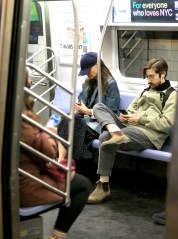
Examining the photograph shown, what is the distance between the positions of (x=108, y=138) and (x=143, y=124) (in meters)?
0.35

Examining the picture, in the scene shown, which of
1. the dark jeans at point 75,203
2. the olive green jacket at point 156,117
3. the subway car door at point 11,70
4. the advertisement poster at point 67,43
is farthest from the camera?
the advertisement poster at point 67,43

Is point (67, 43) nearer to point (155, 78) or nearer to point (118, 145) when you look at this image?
point (155, 78)

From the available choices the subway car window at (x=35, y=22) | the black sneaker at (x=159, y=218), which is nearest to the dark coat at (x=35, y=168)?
the black sneaker at (x=159, y=218)

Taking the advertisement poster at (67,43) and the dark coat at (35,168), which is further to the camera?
the advertisement poster at (67,43)

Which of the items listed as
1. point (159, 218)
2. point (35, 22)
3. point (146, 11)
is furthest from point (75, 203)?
point (35, 22)

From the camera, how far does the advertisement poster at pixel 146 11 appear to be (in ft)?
14.5

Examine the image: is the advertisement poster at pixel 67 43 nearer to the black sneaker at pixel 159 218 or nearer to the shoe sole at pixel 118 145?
the shoe sole at pixel 118 145

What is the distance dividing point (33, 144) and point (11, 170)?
0.27 m

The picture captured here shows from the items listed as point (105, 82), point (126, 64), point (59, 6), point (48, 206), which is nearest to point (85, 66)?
point (105, 82)

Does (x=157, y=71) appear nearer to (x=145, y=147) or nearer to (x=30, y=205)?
(x=145, y=147)

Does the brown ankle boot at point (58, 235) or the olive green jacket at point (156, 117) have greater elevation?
the olive green jacket at point (156, 117)

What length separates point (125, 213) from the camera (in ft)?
13.4

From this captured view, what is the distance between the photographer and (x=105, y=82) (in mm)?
4656

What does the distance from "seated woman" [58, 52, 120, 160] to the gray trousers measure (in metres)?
0.30
